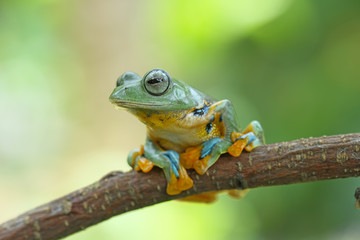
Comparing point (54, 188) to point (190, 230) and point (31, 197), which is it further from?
point (190, 230)

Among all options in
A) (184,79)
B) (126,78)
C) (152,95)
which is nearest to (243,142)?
(152,95)

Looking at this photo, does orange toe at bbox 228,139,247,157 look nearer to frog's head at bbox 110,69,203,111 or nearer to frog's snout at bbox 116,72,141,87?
frog's head at bbox 110,69,203,111

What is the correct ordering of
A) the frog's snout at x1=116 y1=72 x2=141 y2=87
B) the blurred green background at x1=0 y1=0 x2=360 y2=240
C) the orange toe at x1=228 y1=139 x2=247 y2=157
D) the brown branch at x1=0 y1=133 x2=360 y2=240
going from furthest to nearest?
the blurred green background at x1=0 y1=0 x2=360 y2=240
the frog's snout at x1=116 y1=72 x2=141 y2=87
the orange toe at x1=228 y1=139 x2=247 y2=157
the brown branch at x1=0 y1=133 x2=360 y2=240

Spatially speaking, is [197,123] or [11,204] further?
[11,204]

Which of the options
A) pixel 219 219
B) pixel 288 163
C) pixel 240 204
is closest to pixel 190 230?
pixel 219 219

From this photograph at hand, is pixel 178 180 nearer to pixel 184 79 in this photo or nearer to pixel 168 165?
Answer: pixel 168 165

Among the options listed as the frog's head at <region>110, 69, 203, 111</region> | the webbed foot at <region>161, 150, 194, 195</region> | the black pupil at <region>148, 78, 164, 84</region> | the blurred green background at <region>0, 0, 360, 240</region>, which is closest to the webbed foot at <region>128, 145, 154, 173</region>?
the webbed foot at <region>161, 150, 194, 195</region>

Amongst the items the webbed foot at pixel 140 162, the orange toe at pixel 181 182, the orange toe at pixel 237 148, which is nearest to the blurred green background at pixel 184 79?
the orange toe at pixel 237 148

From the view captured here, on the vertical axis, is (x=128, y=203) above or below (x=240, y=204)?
above
